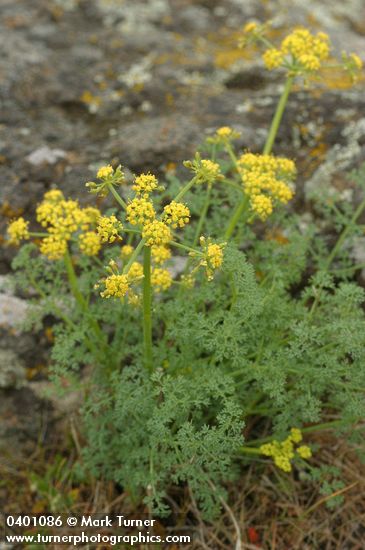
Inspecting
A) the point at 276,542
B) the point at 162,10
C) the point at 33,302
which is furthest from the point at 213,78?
the point at 276,542

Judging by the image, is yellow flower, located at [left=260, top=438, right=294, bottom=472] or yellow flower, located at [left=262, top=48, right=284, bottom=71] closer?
yellow flower, located at [left=260, top=438, right=294, bottom=472]

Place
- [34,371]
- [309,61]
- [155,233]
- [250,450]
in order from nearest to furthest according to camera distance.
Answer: [155,233], [250,450], [309,61], [34,371]

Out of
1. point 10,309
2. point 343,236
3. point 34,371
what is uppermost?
point 343,236

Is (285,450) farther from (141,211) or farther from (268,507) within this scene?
(141,211)

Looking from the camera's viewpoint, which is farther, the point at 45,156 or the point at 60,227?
the point at 45,156

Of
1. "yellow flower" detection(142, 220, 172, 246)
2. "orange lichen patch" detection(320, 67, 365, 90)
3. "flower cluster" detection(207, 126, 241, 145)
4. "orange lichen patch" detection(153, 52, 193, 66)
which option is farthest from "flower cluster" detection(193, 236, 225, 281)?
"orange lichen patch" detection(153, 52, 193, 66)

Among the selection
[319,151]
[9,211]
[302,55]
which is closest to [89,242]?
[9,211]

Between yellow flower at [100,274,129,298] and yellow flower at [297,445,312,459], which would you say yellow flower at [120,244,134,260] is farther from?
yellow flower at [297,445,312,459]
